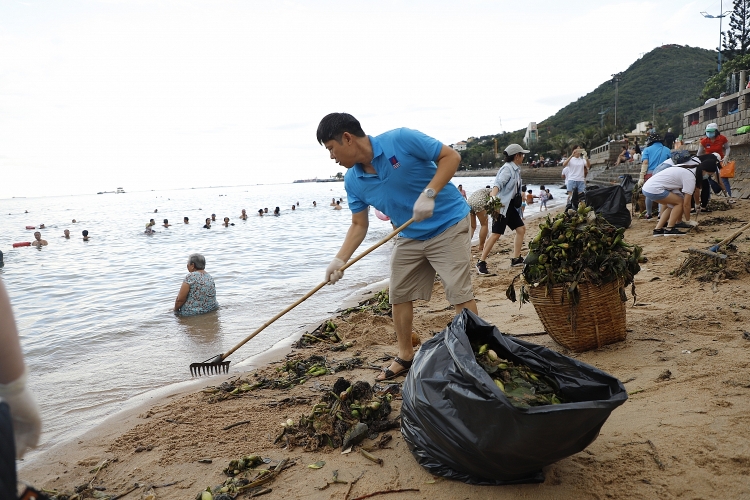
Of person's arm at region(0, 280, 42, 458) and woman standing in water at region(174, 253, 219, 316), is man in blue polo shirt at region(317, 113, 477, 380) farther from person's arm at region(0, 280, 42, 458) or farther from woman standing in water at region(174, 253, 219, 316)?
woman standing in water at region(174, 253, 219, 316)

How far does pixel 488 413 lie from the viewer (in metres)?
1.91

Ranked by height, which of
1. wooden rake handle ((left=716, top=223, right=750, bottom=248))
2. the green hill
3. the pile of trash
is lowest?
the pile of trash

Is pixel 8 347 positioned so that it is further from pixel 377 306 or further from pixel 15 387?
pixel 377 306

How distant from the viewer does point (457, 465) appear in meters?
2.21

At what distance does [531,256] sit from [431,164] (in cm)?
103

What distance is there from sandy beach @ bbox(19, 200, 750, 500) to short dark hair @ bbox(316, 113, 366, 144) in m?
1.91

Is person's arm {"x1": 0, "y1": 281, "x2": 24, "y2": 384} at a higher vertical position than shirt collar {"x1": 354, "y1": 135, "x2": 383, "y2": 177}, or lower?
lower

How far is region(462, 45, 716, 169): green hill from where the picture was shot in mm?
70375

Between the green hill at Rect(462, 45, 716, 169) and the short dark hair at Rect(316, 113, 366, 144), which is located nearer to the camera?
the short dark hair at Rect(316, 113, 366, 144)

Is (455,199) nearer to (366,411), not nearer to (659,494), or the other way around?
(366,411)

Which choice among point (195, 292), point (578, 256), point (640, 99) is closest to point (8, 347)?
point (578, 256)

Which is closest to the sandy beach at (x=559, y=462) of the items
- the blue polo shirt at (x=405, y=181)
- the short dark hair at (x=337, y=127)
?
the blue polo shirt at (x=405, y=181)

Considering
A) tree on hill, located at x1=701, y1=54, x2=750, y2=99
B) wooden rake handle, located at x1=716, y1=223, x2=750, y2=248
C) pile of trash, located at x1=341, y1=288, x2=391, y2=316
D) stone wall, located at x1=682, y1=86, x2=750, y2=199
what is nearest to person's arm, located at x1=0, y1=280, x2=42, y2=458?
pile of trash, located at x1=341, y1=288, x2=391, y2=316

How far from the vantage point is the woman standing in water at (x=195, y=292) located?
294 inches
